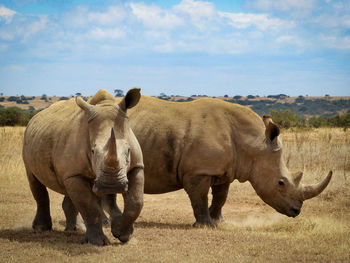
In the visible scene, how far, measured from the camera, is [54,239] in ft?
22.7

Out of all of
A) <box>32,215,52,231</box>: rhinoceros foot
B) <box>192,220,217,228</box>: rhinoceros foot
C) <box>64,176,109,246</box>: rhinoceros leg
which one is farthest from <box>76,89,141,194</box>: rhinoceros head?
<box>192,220,217,228</box>: rhinoceros foot

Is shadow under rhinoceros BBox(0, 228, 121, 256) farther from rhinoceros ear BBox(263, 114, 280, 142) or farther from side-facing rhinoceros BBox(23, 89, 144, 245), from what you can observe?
rhinoceros ear BBox(263, 114, 280, 142)

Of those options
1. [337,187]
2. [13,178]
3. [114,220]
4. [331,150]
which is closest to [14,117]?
[13,178]

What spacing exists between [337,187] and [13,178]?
7992mm

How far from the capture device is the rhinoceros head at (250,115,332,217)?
28.4ft

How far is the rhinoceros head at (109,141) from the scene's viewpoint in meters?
5.63

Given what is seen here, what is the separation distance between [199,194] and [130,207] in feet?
7.19

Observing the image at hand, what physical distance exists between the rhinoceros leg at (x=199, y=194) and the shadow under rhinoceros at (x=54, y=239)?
193cm

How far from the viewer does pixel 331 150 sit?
586 inches

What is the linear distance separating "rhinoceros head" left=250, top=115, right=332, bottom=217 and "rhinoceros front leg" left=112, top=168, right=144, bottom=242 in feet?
9.50

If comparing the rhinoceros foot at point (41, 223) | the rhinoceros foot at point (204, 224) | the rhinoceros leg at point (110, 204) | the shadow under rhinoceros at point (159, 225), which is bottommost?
the shadow under rhinoceros at point (159, 225)

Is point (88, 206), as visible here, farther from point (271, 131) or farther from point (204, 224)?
point (271, 131)

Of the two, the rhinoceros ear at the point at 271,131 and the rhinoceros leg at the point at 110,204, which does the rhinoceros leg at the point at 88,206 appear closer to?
the rhinoceros leg at the point at 110,204

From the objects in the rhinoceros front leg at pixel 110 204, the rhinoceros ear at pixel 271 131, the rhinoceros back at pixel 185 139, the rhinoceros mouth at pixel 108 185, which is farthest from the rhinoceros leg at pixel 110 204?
the rhinoceros ear at pixel 271 131
